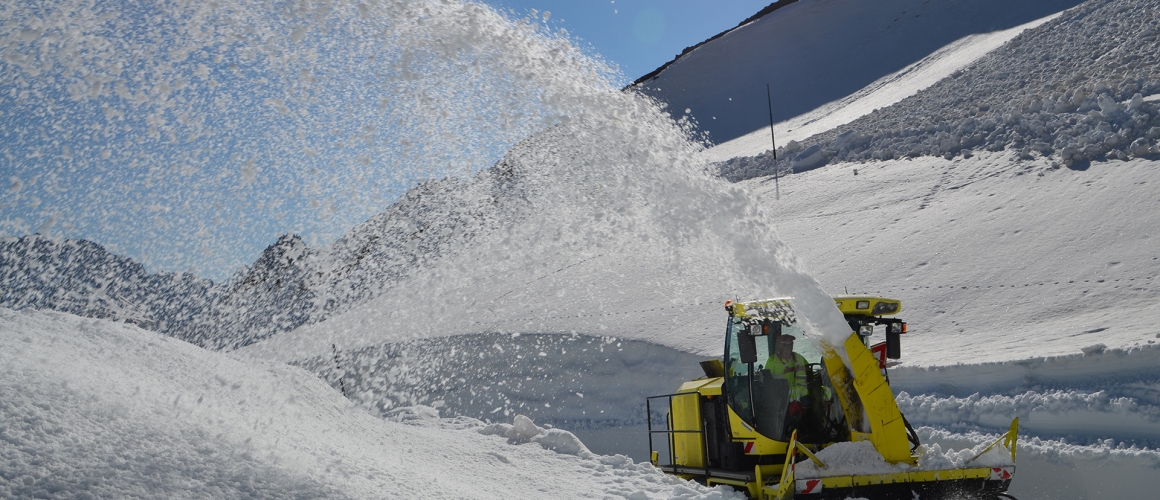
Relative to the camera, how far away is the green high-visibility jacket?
515 cm

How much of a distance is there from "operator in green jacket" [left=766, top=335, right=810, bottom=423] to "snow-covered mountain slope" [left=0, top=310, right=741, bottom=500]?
75 centimetres

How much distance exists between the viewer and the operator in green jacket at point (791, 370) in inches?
202

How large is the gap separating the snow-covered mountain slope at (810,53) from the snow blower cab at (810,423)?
3027 cm

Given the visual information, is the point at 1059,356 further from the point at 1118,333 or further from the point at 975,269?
the point at 975,269

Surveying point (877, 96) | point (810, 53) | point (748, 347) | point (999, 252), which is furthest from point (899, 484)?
point (810, 53)

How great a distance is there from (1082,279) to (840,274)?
4.20 metres

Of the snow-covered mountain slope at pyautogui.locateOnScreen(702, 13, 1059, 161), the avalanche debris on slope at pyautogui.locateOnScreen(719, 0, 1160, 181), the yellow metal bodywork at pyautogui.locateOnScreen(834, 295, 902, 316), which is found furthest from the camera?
the snow-covered mountain slope at pyautogui.locateOnScreen(702, 13, 1059, 161)

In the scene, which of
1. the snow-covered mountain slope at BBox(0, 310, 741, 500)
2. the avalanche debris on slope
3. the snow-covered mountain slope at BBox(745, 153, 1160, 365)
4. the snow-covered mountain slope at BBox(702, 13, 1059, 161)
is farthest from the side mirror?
the snow-covered mountain slope at BBox(702, 13, 1059, 161)

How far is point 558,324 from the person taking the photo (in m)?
14.9

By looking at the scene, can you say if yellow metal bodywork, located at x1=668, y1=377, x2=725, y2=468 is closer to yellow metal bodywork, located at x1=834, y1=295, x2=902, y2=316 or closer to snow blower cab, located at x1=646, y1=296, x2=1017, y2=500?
snow blower cab, located at x1=646, y1=296, x2=1017, y2=500

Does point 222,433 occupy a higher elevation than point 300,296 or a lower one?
lower

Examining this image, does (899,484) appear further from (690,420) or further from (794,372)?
(690,420)

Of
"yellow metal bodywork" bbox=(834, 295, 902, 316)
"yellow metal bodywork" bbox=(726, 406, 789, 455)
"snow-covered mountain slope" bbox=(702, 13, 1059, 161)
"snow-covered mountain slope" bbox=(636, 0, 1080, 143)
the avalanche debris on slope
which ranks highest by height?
"snow-covered mountain slope" bbox=(636, 0, 1080, 143)

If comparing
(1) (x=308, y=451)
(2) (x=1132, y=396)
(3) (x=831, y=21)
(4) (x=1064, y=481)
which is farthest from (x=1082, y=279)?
(3) (x=831, y=21)
